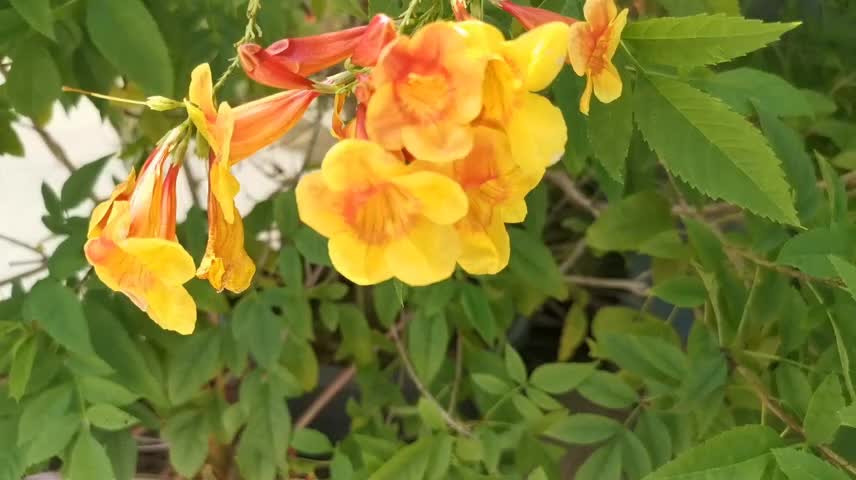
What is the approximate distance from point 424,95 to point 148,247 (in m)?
0.10

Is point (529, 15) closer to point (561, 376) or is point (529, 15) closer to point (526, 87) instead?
point (526, 87)

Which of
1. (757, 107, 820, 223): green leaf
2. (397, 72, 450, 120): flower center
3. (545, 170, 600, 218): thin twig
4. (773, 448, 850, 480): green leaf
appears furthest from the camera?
(545, 170, 600, 218): thin twig

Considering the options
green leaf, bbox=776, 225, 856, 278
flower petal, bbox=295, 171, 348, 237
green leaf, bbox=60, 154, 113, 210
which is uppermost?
flower petal, bbox=295, 171, 348, 237

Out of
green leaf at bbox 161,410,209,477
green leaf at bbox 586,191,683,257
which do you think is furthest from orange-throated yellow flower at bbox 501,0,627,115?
green leaf at bbox 161,410,209,477

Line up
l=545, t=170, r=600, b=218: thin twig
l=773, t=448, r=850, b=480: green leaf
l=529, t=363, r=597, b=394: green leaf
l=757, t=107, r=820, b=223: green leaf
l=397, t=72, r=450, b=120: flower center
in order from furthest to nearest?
l=545, t=170, r=600, b=218: thin twig < l=529, t=363, r=597, b=394: green leaf < l=757, t=107, r=820, b=223: green leaf < l=773, t=448, r=850, b=480: green leaf < l=397, t=72, r=450, b=120: flower center

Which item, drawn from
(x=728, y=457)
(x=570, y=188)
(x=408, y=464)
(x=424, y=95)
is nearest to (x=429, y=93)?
(x=424, y=95)

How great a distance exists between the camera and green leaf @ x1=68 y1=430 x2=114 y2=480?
1.60 feet

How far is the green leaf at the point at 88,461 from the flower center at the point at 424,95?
1.25 feet

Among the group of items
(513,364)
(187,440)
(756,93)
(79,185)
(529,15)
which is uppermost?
(529,15)

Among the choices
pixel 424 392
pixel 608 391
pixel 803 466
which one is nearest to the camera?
pixel 803 466

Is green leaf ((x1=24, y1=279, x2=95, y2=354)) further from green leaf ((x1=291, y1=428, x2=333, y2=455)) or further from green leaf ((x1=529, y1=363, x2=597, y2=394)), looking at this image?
green leaf ((x1=529, y1=363, x2=597, y2=394))

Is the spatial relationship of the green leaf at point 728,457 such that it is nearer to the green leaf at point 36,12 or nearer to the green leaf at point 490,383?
the green leaf at point 490,383

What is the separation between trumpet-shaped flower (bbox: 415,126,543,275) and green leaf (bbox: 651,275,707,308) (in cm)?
26

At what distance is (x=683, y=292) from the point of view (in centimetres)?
52
